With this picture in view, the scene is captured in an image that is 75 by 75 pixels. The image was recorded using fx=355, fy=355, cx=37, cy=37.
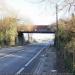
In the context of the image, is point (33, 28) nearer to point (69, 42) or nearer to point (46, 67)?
point (46, 67)

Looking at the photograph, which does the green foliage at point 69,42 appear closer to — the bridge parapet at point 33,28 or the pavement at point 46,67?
the pavement at point 46,67

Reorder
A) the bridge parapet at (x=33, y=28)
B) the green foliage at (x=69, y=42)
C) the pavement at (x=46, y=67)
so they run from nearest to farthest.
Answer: the green foliage at (x=69, y=42) < the pavement at (x=46, y=67) < the bridge parapet at (x=33, y=28)

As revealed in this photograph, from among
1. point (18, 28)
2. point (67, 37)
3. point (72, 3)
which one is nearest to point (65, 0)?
point (72, 3)

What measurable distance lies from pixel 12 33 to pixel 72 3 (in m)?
85.5

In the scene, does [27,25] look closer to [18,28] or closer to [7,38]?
[18,28]

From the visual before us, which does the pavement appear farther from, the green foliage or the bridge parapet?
the bridge parapet

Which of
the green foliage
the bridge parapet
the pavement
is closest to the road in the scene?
the pavement

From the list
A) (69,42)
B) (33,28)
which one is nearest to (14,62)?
(69,42)

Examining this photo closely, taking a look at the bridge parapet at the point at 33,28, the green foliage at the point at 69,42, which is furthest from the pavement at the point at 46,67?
the bridge parapet at the point at 33,28

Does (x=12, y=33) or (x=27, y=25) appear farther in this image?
(x=27, y=25)

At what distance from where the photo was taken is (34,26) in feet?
375

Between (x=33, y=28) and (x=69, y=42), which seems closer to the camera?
(x=69, y=42)

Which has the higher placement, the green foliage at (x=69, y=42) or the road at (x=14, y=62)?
the green foliage at (x=69, y=42)

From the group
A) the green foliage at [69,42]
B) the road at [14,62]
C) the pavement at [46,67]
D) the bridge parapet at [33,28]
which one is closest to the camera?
the green foliage at [69,42]
